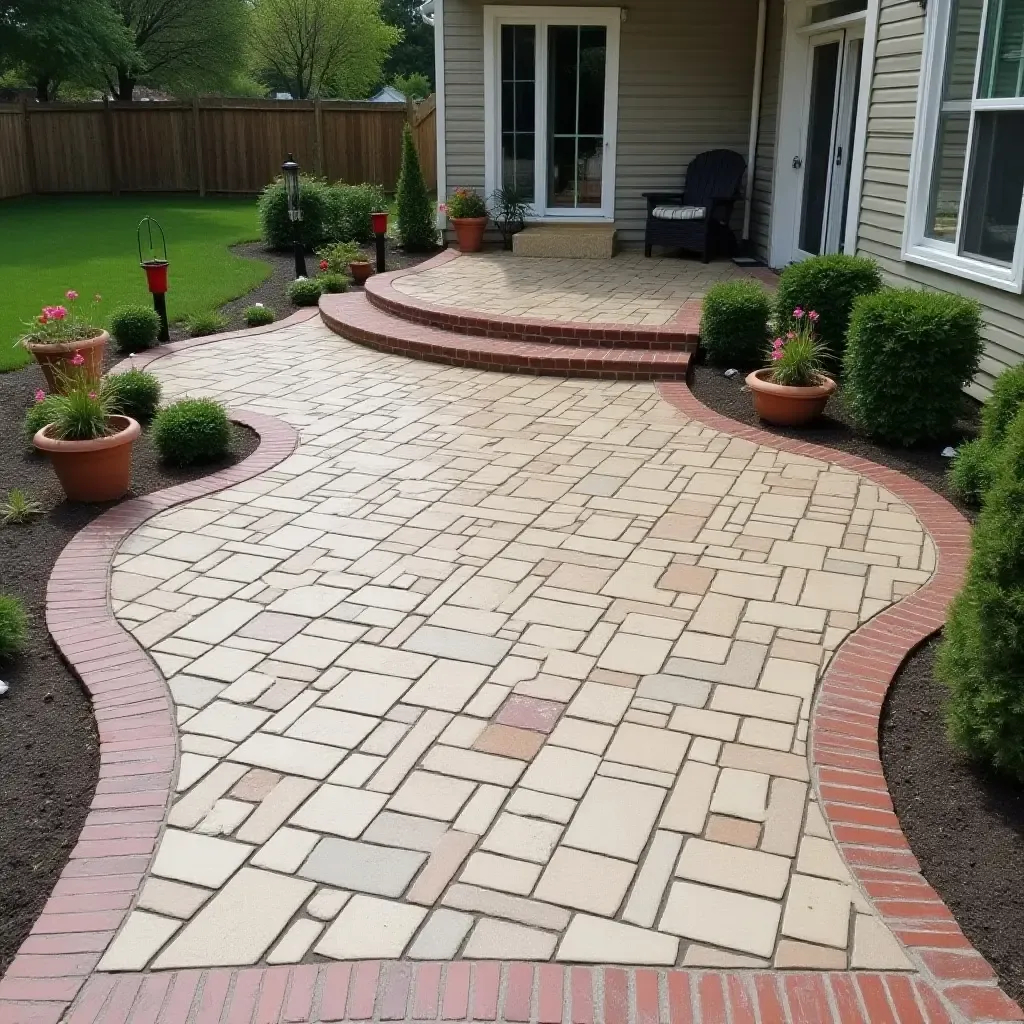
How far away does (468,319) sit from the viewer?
8.16m

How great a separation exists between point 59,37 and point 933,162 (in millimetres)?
18569

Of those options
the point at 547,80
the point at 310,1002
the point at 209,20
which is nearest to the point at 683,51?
the point at 547,80

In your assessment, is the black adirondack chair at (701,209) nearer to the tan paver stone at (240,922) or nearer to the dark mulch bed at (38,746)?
the dark mulch bed at (38,746)

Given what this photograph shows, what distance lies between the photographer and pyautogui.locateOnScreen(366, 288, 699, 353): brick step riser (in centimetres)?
756

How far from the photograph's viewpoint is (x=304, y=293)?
10.1m

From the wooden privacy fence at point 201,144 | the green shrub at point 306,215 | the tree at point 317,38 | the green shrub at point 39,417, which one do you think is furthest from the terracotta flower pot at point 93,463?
the tree at point 317,38

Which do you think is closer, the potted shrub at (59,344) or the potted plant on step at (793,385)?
the potted plant on step at (793,385)

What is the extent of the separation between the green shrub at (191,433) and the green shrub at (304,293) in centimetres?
477

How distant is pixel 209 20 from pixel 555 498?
26738mm

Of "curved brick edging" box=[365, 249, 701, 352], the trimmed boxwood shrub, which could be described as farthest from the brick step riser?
the trimmed boxwood shrub

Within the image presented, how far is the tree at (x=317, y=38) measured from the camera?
1188 inches

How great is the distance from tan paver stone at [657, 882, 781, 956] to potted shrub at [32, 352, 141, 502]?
3538mm

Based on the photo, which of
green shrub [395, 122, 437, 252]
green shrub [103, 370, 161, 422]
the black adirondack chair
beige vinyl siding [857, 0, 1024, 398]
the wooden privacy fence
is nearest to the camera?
green shrub [103, 370, 161, 422]

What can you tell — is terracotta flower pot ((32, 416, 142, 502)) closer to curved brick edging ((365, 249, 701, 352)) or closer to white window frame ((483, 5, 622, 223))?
curved brick edging ((365, 249, 701, 352))
